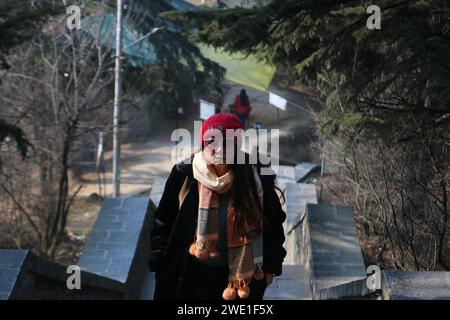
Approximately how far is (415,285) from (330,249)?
3.20 m

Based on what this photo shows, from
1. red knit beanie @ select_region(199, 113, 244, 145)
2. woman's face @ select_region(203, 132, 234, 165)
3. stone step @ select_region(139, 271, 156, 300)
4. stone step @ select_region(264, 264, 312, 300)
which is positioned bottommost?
stone step @ select_region(139, 271, 156, 300)

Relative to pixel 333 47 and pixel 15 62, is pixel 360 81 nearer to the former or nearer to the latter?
pixel 333 47

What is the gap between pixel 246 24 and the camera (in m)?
7.36

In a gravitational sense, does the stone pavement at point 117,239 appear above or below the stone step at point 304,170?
above

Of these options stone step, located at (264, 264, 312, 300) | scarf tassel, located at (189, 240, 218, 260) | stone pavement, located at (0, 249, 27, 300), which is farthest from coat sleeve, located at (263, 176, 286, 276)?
stone step, located at (264, 264, 312, 300)

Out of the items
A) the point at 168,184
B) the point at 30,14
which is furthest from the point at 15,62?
the point at 168,184

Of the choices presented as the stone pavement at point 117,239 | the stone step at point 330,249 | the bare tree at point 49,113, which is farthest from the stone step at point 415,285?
the bare tree at point 49,113

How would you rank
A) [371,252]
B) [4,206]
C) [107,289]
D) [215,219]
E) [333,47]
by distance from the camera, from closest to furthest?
[215,219] → [107,289] → [333,47] → [371,252] → [4,206]

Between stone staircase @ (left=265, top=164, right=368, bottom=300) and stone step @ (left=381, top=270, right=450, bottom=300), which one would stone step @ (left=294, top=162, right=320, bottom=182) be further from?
stone step @ (left=381, top=270, right=450, bottom=300)

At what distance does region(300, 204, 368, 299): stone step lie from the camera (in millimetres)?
7105

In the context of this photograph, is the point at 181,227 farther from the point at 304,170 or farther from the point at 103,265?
the point at 304,170

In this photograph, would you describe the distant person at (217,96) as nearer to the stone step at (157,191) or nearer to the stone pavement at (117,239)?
the stone step at (157,191)

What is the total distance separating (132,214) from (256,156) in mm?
4407

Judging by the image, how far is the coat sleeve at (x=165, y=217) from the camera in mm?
4051
